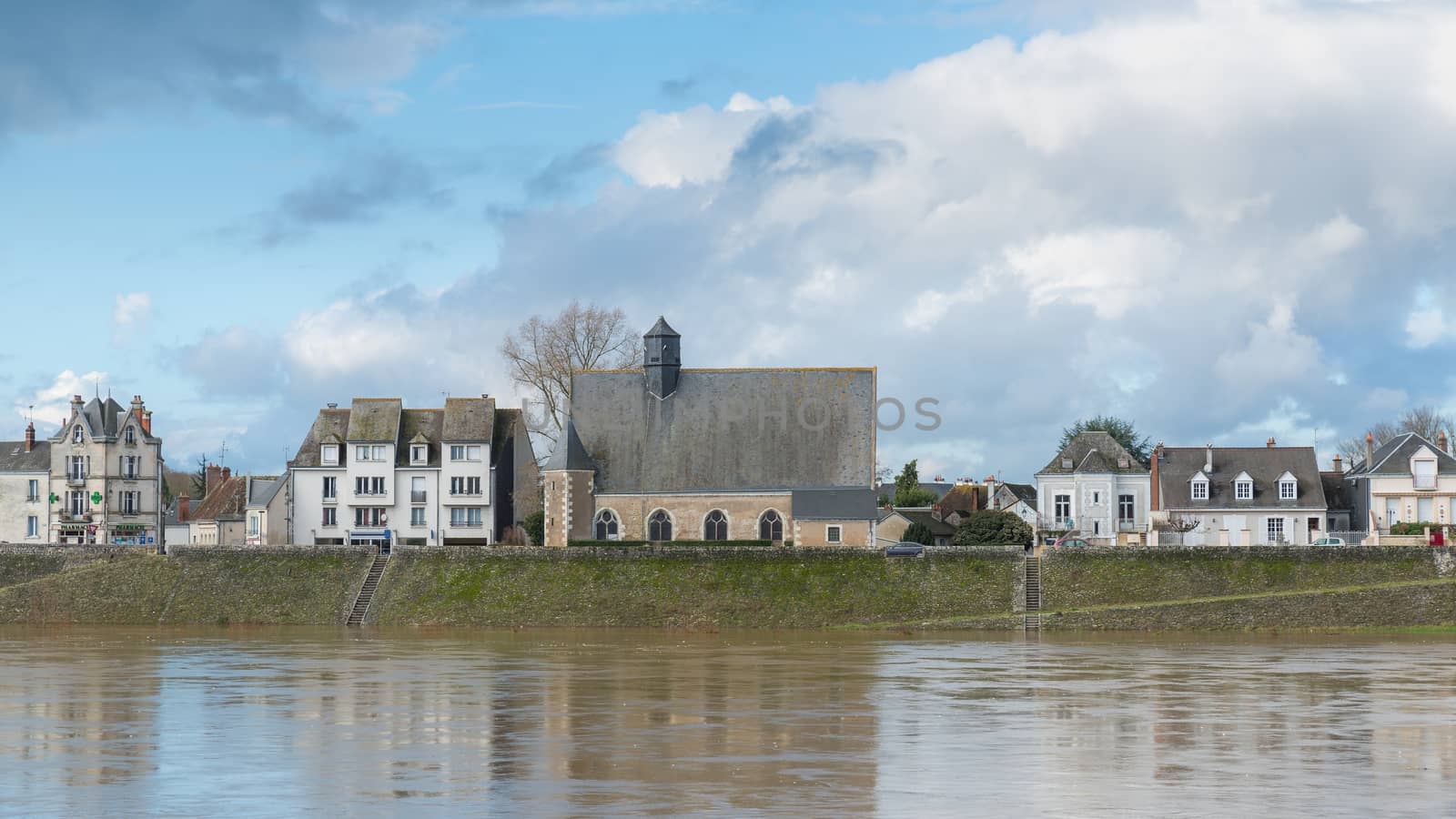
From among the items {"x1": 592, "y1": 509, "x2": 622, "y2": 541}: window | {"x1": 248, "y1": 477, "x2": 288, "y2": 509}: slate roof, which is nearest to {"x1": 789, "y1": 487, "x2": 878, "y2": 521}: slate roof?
{"x1": 592, "y1": 509, "x2": 622, "y2": 541}: window

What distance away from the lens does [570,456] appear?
74.4 m

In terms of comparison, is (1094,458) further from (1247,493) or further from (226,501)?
(226,501)

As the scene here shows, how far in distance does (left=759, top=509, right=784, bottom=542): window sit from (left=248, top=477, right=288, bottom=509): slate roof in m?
26.1

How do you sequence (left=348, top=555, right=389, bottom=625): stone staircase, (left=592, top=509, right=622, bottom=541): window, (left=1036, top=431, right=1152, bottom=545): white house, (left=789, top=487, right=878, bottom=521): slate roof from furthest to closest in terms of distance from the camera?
(left=1036, top=431, right=1152, bottom=545): white house < (left=592, top=509, right=622, bottom=541): window < (left=789, top=487, right=878, bottom=521): slate roof < (left=348, top=555, right=389, bottom=625): stone staircase

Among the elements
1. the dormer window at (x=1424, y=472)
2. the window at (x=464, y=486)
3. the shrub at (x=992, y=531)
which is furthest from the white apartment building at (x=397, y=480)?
the dormer window at (x=1424, y=472)

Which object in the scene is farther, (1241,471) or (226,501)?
(226,501)

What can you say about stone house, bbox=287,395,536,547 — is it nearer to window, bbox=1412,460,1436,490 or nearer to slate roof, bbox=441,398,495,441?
slate roof, bbox=441,398,495,441

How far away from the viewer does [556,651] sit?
46.8m

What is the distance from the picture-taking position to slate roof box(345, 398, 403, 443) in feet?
272

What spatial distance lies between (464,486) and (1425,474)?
46.5 m

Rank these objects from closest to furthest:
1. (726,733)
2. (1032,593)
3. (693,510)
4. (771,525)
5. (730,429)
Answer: (726,733) < (1032,593) < (771,525) < (693,510) < (730,429)

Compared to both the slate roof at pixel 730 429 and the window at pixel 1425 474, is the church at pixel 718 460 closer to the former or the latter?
the slate roof at pixel 730 429

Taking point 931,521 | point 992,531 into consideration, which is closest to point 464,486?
point 992,531

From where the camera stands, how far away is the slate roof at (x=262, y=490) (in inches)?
3339
